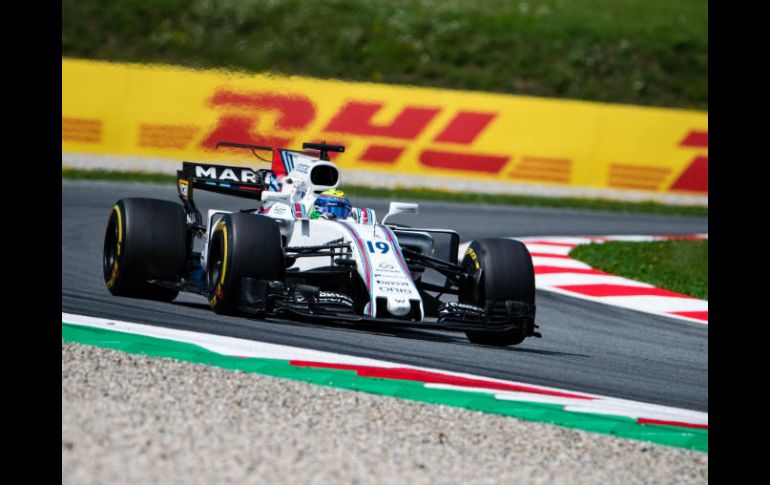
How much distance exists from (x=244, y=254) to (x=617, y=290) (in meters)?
4.32

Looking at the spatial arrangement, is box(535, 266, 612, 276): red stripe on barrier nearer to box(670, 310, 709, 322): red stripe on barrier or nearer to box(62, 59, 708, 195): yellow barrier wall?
box(670, 310, 709, 322): red stripe on barrier

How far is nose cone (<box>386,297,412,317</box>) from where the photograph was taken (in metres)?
7.13

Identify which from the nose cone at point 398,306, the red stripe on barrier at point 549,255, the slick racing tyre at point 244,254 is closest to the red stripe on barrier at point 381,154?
the red stripe on barrier at point 549,255

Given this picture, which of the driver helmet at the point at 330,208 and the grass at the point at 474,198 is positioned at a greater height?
the grass at the point at 474,198

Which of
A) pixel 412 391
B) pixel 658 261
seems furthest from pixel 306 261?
pixel 658 261

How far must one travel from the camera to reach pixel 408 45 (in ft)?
75.9

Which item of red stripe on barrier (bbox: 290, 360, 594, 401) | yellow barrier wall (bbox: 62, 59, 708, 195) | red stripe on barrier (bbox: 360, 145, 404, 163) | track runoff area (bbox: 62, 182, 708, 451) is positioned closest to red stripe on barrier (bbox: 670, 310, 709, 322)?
track runoff area (bbox: 62, 182, 708, 451)

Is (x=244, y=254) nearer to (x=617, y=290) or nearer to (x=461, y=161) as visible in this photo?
(x=617, y=290)

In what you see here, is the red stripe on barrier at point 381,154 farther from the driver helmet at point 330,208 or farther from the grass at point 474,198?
the driver helmet at point 330,208

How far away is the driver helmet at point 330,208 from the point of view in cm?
806

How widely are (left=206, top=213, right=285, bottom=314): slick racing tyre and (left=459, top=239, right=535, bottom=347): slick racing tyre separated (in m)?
1.24

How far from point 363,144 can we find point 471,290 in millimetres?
10235

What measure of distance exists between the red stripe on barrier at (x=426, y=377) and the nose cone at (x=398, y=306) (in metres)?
0.75
